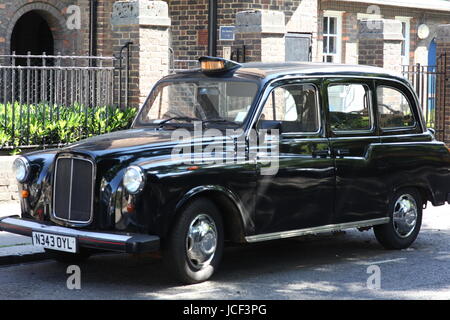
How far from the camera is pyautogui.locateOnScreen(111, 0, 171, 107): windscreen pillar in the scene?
13414 mm

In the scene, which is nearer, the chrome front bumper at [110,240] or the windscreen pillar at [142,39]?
the chrome front bumper at [110,240]

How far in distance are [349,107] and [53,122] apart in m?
5.24

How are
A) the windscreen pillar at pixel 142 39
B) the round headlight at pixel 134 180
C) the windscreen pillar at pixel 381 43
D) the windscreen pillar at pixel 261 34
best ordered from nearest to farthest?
1. the round headlight at pixel 134 180
2. the windscreen pillar at pixel 142 39
3. the windscreen pillar at pixel 261 34
4. the windscreen pillar at pixel 381 43

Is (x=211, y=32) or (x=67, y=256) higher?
(x=211, y=32)

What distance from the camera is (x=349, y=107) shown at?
9.12m

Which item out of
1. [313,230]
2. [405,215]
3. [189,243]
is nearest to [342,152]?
Answer: [313,230]

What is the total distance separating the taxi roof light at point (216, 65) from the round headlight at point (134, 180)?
1.75m

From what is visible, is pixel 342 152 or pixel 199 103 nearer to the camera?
pixel 199 103

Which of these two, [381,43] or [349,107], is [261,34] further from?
[349,107]

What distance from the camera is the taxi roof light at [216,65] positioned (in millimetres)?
8664

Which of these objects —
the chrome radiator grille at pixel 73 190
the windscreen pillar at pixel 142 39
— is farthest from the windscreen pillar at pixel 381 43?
the chrome radiator grille at pixel 73 190

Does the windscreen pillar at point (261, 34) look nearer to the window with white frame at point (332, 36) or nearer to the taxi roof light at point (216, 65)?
the taxi roof light at point (216, 65)

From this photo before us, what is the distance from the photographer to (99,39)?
1997 centimetres

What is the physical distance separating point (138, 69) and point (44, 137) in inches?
69.1
